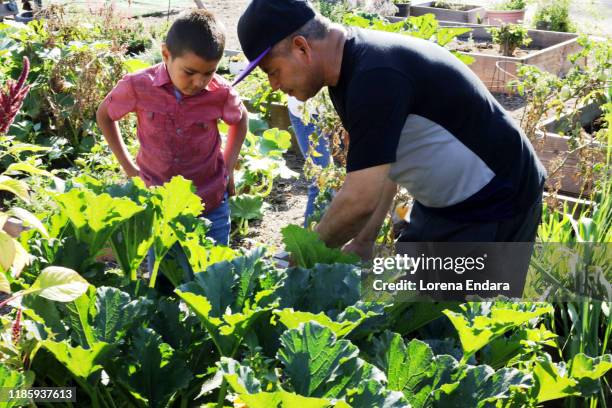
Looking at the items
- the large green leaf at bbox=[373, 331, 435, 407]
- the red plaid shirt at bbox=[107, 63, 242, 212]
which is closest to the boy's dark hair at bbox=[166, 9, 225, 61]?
the red plaid shirt at bbox=[107, 63, 242, 212]

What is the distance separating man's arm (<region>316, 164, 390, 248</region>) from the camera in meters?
2.31

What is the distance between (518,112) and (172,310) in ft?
19.7

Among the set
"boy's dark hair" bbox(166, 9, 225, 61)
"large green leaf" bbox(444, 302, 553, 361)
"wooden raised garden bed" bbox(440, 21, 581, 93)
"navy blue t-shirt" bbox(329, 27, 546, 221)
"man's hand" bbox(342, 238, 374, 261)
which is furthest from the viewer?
"wooden raised garden bed" bbox(440, 21, 581, 93)

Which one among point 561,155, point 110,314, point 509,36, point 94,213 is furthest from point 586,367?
point 509,36

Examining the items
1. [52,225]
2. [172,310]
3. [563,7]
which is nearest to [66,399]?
[172,310]

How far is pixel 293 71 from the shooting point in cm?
238

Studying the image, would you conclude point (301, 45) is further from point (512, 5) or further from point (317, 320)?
point (512, 5)

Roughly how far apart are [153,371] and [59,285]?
Result: 0.35m

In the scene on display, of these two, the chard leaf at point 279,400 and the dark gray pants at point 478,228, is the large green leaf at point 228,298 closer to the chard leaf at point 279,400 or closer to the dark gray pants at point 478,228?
the chard leaf at point 279,400

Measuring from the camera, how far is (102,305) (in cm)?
202

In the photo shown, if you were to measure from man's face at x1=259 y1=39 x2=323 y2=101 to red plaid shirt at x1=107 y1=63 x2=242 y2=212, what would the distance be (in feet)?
3.52

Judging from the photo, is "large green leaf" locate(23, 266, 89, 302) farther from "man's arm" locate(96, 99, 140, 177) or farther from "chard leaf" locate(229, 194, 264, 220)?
"chard leaf" locate(229, 194, 264, 220)

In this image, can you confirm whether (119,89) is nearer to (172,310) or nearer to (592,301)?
(172,310)

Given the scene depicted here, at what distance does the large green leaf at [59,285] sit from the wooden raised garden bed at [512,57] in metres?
5.84
